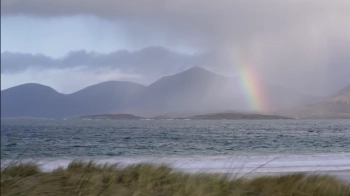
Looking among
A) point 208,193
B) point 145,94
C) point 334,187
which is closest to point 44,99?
point 208,193

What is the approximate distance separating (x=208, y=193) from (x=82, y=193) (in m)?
1.83

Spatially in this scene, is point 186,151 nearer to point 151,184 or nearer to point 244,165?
point 244,165

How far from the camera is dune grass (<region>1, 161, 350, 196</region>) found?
590 cm

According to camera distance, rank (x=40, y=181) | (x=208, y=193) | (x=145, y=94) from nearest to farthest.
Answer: (x=40, y=181) → (x=208, y=193) → (x=145, y=94)

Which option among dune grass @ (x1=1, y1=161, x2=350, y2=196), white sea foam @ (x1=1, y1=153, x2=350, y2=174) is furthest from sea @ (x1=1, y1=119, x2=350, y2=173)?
dune grass @ (x1=1, y1=161, x2=350, y2=196)

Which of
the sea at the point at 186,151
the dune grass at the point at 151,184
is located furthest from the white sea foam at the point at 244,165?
the dune grass at the point at 151,184

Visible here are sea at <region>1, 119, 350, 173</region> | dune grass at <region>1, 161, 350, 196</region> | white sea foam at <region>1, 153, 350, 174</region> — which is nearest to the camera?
dune grass at <region>1, 161, 350, 196</region>

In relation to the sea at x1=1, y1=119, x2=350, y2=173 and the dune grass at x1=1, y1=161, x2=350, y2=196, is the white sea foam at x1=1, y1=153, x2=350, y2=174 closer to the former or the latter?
the sea at x1=1, y1=119, x2=350, y2=173

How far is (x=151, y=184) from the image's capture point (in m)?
7.56

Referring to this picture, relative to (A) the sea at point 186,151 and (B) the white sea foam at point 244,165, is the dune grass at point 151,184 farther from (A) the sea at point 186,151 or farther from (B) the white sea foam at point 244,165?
(B) the white sea foam at point 244,165

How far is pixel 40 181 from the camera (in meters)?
5.95

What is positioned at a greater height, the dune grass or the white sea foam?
the dune grass

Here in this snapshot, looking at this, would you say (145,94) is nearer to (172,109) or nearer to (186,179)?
(172,109)

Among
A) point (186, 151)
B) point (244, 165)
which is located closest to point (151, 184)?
point (244, 165)
